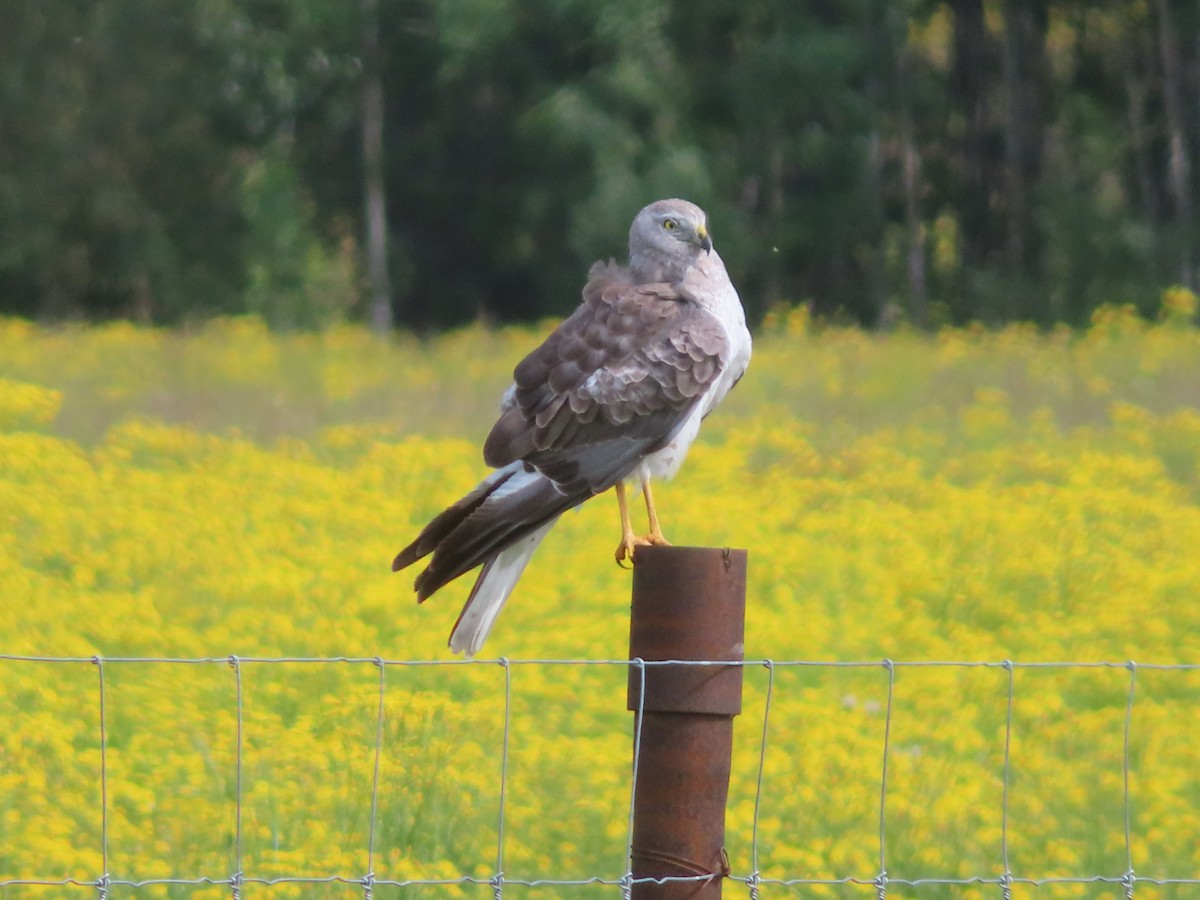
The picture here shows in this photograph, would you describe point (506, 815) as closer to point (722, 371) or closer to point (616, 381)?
point (616, 381)

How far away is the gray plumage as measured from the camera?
5023mm

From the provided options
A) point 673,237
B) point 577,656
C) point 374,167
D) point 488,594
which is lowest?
point 577,656

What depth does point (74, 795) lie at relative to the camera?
5.19 m

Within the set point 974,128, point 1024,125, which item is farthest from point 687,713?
point 974,128

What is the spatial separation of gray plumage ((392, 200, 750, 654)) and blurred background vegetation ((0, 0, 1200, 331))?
2423 centimetres

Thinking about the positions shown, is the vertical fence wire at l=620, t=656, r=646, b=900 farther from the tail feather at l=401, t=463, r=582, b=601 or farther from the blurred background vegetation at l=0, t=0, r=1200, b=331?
the blurred background vegetation at l=0, t=0, r=1200, b=331

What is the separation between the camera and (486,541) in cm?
437

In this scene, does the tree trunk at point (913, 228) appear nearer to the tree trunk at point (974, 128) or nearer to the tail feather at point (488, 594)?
the tree trunk at point (974, 128)

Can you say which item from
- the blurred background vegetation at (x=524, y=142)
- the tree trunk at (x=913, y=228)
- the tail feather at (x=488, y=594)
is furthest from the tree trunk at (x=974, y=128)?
the tail feather at (x=488, y=594)

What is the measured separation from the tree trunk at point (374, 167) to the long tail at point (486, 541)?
26162mm

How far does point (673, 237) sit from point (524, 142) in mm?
27907

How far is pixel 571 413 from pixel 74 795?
5.85 ft

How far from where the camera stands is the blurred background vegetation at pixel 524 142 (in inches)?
1227

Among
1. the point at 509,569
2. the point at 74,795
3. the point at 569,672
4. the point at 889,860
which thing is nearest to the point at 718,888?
the point at 509,569
